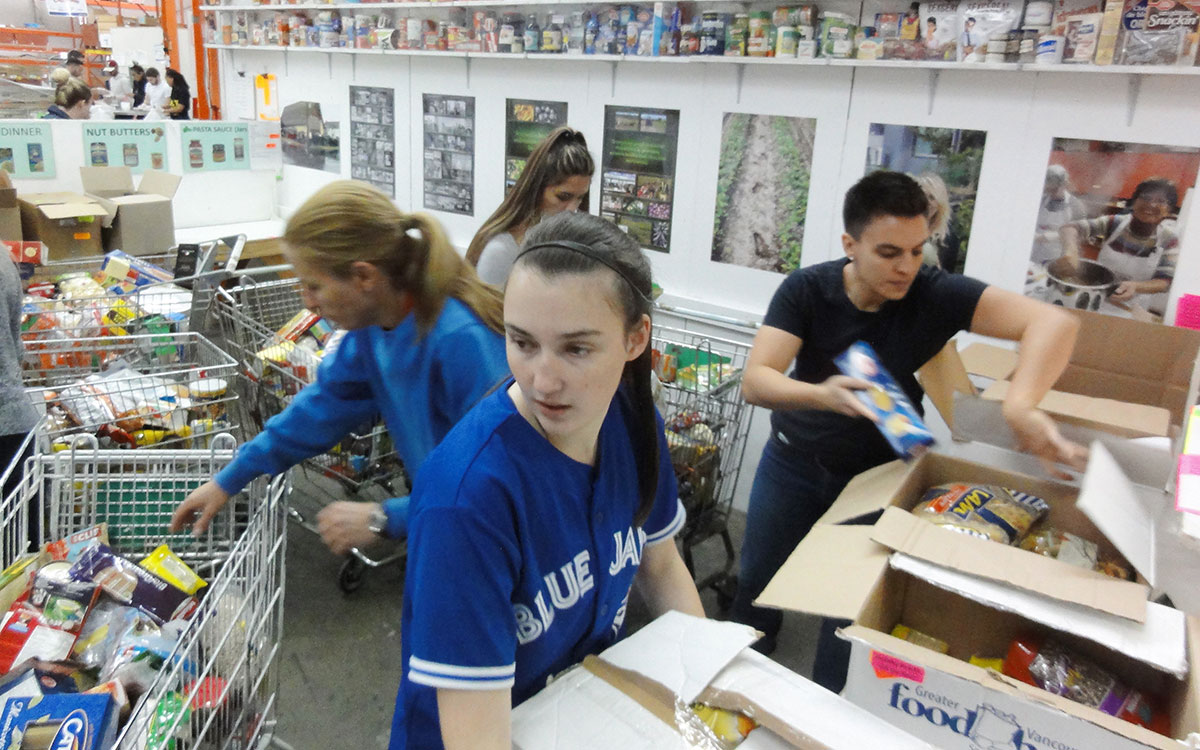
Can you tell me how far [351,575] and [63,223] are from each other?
9.35 ft

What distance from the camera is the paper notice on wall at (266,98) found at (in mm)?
6605

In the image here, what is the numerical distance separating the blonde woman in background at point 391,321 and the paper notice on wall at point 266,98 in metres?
5.60

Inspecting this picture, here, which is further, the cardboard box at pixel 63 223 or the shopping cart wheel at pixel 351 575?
the cardboard box at pixel 63 223

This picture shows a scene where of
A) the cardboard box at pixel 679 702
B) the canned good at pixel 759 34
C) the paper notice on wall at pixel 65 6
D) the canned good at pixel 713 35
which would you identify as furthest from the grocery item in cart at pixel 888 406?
the paper notice on wall at pixel 65 6

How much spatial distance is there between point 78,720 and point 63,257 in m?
4.12

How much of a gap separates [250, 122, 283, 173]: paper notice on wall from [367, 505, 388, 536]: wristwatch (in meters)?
5.75

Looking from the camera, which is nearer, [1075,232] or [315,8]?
[1075,232]

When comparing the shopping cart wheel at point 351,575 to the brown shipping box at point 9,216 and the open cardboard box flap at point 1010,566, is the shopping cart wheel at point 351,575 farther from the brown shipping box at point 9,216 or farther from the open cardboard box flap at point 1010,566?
the brown shipping box at point 9,216

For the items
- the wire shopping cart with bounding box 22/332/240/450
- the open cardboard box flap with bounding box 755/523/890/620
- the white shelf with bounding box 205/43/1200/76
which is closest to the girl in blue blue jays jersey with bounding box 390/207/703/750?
the open cardboard box flap with bounding box 755/523/890/620

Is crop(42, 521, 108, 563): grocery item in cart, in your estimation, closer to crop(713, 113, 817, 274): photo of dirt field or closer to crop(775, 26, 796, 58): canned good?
crop(713, 113, 817, 274): photo of dirt field

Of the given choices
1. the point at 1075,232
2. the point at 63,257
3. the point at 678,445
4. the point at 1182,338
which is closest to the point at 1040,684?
the point at 1182,338

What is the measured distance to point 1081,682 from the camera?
4.65 ft

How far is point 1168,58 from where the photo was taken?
2.67 m

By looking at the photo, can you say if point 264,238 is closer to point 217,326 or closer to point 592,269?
point 217,326
